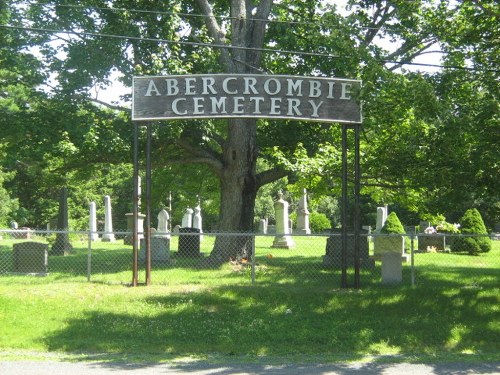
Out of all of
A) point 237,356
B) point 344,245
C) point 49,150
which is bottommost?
point 237,356

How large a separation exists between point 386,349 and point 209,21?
11.9 m

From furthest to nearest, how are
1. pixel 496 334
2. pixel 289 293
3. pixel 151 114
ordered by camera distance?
pixel 151 114, pixel 289 293, pixel 496 334

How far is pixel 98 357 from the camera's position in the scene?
9.95m

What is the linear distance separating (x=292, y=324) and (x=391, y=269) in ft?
12.3

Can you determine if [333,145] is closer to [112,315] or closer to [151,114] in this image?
[151,114]

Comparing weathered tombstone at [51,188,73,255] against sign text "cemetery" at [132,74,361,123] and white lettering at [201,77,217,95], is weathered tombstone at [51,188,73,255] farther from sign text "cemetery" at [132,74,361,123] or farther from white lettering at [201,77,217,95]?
white lettering at [201,77,217,95]

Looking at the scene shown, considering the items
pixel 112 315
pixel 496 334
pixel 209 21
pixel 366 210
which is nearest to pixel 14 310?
pixel 112 315

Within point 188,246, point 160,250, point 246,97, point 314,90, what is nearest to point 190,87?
point 246,97

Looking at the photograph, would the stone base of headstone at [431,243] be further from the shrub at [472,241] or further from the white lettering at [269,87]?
the white lettering at [269,87]

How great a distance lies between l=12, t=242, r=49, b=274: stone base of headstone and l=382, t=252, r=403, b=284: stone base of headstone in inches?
325

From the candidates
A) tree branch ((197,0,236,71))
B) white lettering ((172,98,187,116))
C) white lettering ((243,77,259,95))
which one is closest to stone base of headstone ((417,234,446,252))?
tree branch ((197,0,236,71))

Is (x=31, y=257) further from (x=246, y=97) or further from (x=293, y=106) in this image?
(x=293, y=106)

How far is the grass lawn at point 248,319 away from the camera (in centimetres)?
1059

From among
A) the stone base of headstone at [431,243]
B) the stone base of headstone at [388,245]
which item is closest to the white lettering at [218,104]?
the stone base of headstone at [388,245]
